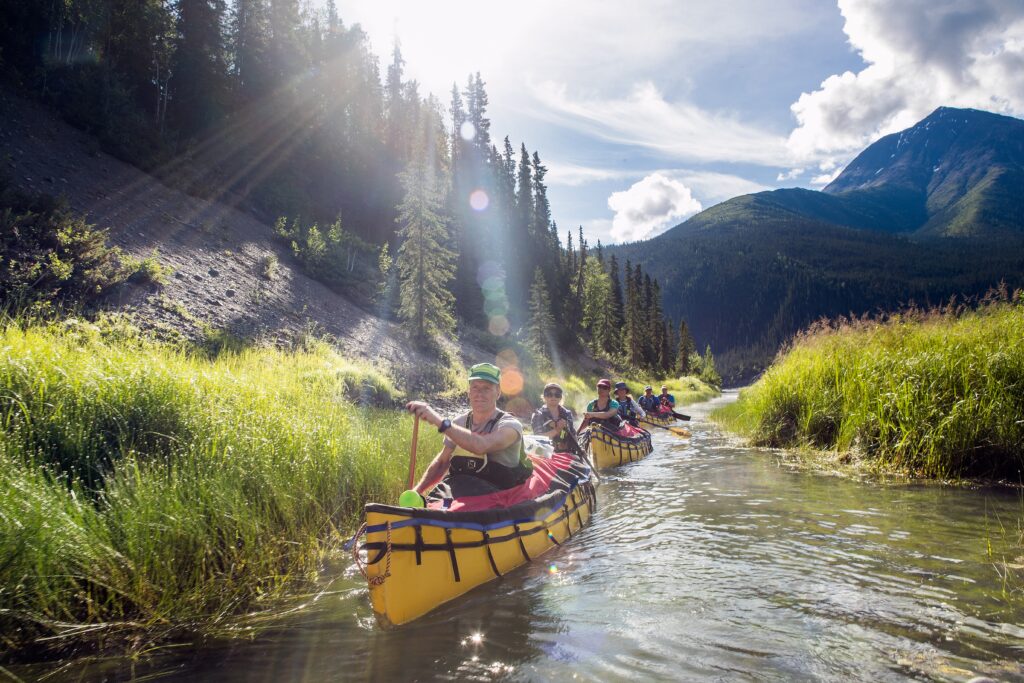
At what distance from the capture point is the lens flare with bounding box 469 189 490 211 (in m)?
61.0

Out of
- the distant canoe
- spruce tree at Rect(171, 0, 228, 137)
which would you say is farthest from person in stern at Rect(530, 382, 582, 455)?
spruce tree at Rect(171, 0, 228, 137)

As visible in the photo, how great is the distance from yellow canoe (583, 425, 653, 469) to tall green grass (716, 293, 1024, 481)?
3.61 m

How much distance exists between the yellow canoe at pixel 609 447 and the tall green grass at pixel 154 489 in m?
6.05

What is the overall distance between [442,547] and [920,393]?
27.1 feet

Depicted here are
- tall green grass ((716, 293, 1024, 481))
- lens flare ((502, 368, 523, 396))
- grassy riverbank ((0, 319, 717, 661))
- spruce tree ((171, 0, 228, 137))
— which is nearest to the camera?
grassy riverbank ((0, 319, 717, 661))

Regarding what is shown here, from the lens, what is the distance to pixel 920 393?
827 cm

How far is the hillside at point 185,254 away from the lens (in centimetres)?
1673

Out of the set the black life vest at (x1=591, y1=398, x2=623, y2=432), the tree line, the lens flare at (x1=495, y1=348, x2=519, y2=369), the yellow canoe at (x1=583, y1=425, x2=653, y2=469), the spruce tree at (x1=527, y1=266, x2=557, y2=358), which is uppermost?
the tree line

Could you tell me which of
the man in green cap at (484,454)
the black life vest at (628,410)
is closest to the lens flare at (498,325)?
the black life vest at (628,410)

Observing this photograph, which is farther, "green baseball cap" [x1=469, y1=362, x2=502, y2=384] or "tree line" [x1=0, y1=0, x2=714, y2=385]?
"tree line" [x1=0, y1=0, x2=714, y2=385]

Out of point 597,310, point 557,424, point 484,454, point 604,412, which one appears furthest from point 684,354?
point 484,454

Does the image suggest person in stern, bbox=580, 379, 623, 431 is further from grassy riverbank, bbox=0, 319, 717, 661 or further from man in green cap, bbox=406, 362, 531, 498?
man in green cap, bbox=406, 362, 531, 498

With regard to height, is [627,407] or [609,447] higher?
[627,407]

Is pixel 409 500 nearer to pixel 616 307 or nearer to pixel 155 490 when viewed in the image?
pixel 155 490
